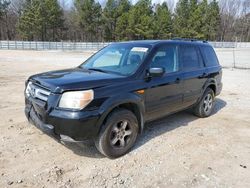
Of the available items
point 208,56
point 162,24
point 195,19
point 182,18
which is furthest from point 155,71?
point 182,18

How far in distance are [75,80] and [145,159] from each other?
1.62 meters

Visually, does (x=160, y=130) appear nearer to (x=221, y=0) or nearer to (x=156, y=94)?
(x=156, y=94)

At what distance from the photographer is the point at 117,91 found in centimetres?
387

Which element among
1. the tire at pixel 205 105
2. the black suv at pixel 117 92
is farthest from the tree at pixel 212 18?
the black suv at pixel 117 92

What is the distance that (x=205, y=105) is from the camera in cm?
625

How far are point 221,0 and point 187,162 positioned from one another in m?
91.3

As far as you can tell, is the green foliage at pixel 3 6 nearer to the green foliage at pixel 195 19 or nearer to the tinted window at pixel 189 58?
the green foliage at pixel 195 19

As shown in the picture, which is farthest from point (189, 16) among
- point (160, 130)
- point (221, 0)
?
point (160, 130)

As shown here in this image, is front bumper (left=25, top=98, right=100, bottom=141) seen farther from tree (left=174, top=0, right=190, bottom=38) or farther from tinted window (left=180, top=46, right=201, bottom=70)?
tree (left=174, top=0, right=190, bottom=38)

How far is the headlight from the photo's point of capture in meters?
3.52

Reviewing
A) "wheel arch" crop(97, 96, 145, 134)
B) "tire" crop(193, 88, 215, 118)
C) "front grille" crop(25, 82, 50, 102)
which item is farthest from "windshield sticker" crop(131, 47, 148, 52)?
"tire" crop(193, 88, 215, 118)

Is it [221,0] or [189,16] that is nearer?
[189,16]

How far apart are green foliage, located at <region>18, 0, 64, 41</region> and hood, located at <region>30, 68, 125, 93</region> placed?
164 feet

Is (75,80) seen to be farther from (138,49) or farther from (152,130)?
(152,130)
